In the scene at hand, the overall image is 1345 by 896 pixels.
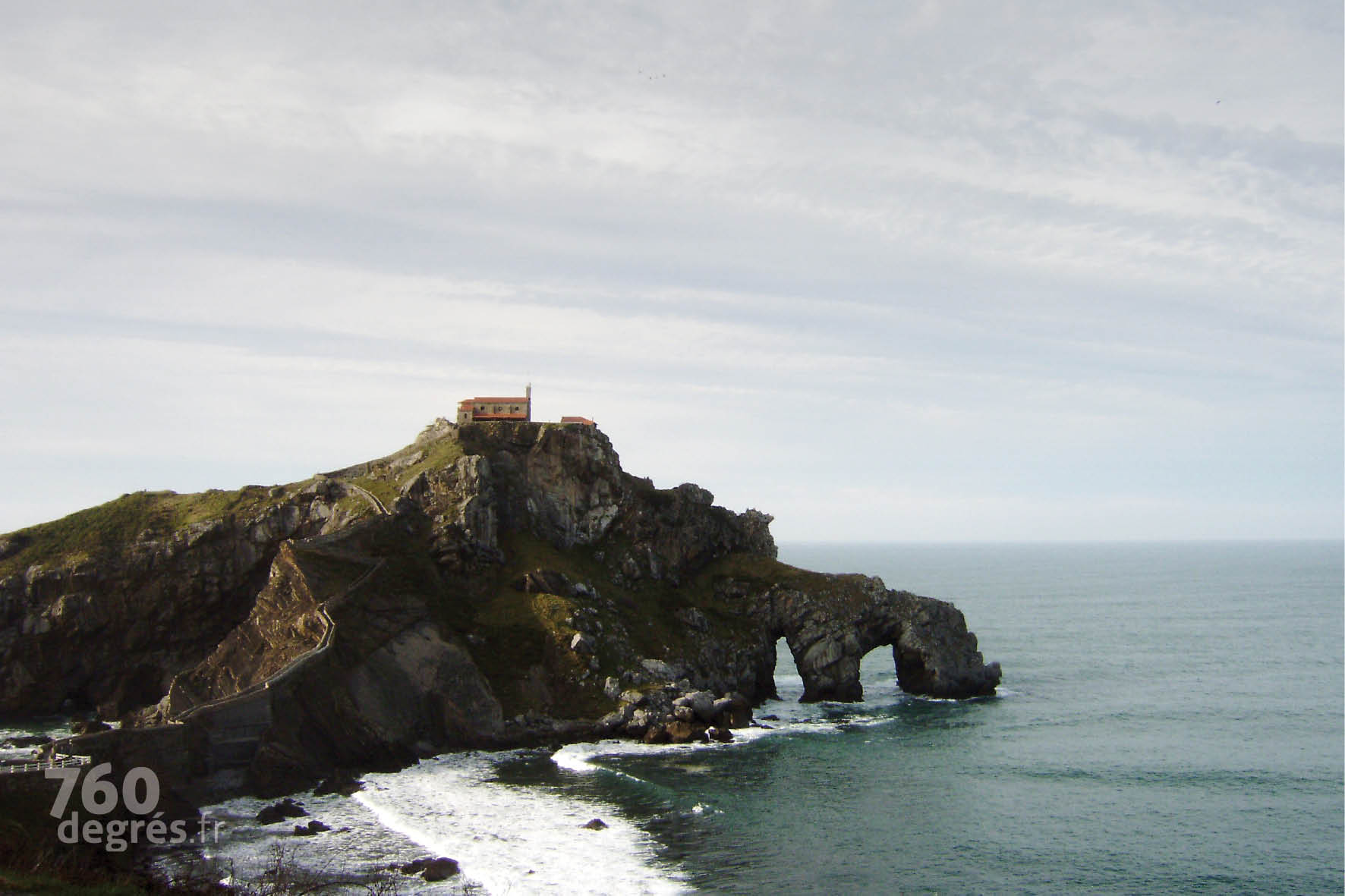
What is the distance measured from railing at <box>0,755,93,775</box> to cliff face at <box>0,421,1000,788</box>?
15.1m

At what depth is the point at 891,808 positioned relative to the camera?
222 feet

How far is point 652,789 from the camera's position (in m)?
69.8

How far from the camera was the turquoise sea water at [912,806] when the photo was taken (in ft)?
182

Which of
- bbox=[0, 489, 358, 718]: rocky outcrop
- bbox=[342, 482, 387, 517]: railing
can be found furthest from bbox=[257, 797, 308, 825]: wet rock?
bbox=[0, 489, 358, 718]: rocky outcrop

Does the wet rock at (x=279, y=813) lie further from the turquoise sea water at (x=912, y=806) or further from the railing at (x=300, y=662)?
the railing at (x=300, y=662)

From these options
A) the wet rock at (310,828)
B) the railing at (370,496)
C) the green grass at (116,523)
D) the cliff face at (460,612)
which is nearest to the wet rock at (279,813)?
the wet rock at (310,828)

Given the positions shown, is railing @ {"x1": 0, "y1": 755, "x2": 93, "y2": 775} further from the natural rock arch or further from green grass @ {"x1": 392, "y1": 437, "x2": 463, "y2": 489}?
the natural rock arch

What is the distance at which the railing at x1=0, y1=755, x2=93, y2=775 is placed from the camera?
56344 mm

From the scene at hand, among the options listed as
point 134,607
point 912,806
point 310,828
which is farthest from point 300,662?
point 912,806

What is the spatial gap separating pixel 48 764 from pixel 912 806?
53505mm

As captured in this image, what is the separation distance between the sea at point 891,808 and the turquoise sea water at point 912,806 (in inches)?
8.0

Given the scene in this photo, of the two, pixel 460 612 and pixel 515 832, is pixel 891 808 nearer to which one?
pixel 515 832

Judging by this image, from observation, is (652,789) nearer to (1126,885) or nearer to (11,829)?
(1126,885)

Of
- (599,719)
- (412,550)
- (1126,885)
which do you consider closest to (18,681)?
(412,550)
